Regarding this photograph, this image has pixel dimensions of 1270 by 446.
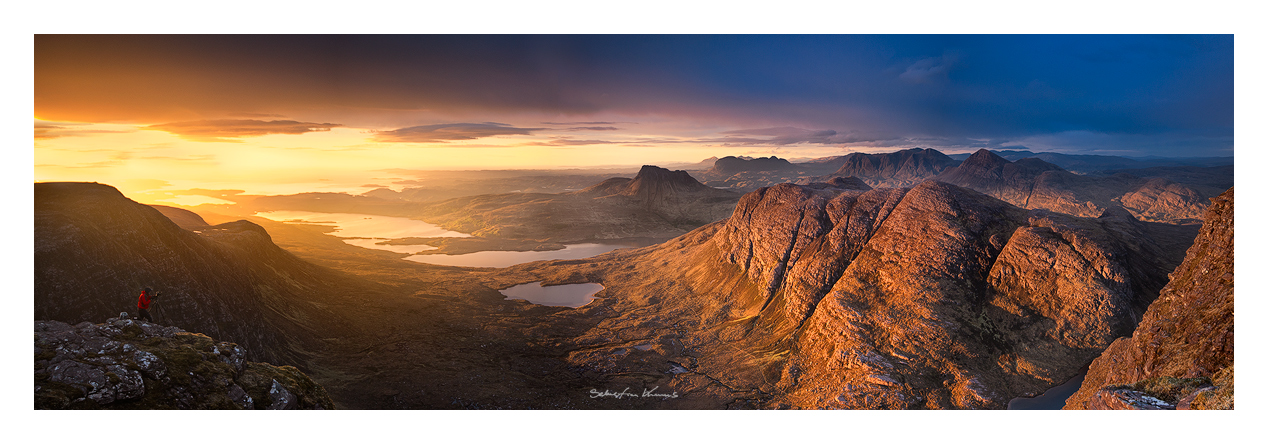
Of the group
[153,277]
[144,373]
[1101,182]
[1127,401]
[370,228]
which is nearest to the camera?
[1127,401]

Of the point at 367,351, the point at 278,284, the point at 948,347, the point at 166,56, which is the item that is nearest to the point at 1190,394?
the point at 948,347

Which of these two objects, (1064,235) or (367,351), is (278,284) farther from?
(1064,235)

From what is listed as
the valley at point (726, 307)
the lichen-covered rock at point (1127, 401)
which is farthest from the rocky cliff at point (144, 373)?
the lichen-covered rock at point (1127, 401)

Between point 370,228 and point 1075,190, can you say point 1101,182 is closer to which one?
point 1075,190

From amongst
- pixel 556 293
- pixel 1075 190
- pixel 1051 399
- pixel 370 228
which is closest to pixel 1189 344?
pixel 1051 399

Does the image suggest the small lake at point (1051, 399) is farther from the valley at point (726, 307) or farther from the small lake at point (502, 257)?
the small lake at point (502, 257)

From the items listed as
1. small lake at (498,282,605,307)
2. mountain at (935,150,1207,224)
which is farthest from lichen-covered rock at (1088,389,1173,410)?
mountain at (935,150,1207,224)
